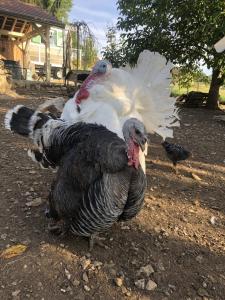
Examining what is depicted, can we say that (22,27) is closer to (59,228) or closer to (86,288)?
(59,228)

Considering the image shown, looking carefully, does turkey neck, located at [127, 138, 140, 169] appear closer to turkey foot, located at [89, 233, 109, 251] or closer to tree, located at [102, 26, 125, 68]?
turkey foot, located at [89, 233, 109, 251]

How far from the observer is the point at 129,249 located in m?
3.08

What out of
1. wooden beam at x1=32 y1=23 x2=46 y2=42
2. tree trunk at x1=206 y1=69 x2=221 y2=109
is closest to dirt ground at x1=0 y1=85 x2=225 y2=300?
tree trunk at x1=206 y1=69 x2=221 y2=109

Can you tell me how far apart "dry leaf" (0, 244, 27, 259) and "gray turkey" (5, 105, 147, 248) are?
36 cm

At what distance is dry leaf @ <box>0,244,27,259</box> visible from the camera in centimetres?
288

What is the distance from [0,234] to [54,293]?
870mm

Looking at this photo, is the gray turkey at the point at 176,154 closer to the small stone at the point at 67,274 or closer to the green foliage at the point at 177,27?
the small stone at the point at 67,274

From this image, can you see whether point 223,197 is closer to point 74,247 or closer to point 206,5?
point 74,247

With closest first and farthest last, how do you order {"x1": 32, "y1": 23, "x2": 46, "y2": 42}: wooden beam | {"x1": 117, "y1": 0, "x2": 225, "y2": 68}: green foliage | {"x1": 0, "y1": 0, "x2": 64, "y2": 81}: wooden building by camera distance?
{"x1": 117, "y1": 0, "x2": 225, "y2": 68}: green foliage
{"x1": 0, "y1": 0, "x2": 64, "y2": 81}: wooden building
{"x1": 32, "y1": 23, "x2": 46, "y2": 42}: wooden beam

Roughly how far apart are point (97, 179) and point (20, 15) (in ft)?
48.9

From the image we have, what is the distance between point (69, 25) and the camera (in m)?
16.2

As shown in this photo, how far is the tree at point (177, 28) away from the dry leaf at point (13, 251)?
744 cm

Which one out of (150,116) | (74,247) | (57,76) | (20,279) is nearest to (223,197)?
(150,116)

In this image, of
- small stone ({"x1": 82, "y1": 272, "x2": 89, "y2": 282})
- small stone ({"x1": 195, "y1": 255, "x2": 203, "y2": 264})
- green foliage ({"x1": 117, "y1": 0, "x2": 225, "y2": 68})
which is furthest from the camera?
green foliage ({"x1": 117, "y1": 0, "x2": 225, "y2": 68})
